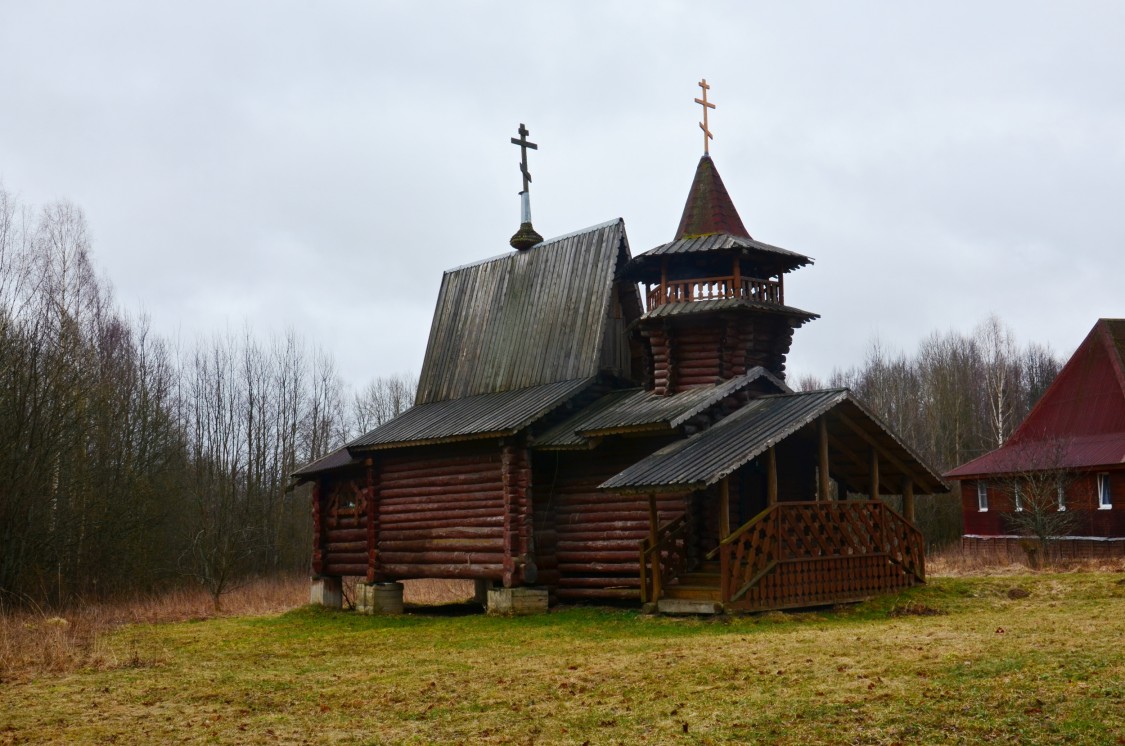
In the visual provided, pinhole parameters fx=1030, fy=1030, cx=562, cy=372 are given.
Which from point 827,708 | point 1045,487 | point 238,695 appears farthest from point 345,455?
point 1045,487

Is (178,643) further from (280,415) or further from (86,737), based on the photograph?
(280,415)

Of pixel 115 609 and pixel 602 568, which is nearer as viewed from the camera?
pixel 602 568

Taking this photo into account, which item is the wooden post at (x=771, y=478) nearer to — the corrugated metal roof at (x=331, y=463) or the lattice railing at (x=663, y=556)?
the lattice railing at (x=663, y=556)

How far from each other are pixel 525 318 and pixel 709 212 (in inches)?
206

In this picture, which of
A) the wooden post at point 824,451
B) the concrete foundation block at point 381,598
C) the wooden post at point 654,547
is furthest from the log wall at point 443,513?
the wooden post at point 824,451

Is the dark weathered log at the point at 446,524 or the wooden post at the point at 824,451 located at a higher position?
the wooden post at the point at 824,451

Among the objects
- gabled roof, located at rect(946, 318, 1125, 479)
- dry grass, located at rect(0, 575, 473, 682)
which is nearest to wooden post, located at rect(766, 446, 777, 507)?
dry grass, located at rect(0, 575, 473, 682)

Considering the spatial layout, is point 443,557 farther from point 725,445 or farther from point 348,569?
point 725,445

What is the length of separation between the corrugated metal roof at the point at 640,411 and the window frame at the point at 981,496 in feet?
61.8

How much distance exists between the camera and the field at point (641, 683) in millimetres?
8211

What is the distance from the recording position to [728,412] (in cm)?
1905

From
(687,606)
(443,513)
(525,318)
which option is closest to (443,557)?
(443,513)

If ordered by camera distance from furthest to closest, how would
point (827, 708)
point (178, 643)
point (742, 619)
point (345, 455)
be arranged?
point (345, 455)
point (178, 643)
point (742, 619)
point (827, 708)

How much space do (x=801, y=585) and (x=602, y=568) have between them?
13.6 feet
